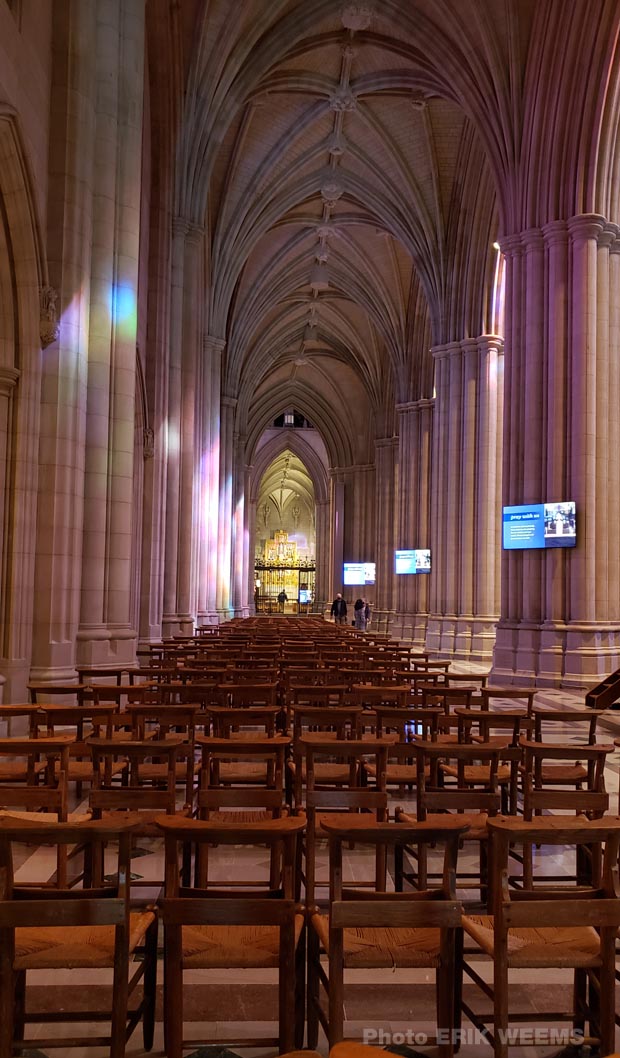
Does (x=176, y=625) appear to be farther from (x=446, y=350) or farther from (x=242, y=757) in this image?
(x=242, y=757)

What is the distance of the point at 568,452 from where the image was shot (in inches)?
730

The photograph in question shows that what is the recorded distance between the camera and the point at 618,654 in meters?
18.1

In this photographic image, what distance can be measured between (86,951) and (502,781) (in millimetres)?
3505

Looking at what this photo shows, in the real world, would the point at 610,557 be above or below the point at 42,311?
below

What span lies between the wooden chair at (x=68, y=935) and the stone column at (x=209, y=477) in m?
26.2

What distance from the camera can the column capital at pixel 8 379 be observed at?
1048cm

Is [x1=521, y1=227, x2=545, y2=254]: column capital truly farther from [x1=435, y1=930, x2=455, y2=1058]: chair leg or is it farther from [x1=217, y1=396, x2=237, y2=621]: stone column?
[x1=217, y1=396, x2=237, y2=621]: stone column

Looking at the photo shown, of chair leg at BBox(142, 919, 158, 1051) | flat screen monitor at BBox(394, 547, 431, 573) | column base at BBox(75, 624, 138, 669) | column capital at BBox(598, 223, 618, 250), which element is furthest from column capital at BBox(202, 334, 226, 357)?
chair leg at BBox(142, 919, 158, 1051)

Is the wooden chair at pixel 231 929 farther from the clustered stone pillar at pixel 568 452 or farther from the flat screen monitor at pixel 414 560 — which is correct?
the flat screen monitor at pixel 414 560

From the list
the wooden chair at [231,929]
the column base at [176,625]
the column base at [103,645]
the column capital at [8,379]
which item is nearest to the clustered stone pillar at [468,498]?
the column base at [176,625]

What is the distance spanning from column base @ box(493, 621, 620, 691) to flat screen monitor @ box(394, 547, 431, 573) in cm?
1480

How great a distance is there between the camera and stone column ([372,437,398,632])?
46062 mm

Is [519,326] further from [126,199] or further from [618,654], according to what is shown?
[126,199]

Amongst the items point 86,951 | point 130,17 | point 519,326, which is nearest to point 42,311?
point 130,17
